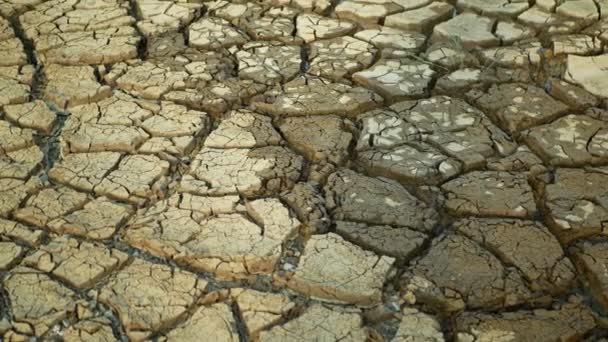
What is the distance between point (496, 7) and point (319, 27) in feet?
2.98

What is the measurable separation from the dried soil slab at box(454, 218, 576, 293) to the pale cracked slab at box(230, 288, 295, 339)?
68 centimetres

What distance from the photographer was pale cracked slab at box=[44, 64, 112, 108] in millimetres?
3158

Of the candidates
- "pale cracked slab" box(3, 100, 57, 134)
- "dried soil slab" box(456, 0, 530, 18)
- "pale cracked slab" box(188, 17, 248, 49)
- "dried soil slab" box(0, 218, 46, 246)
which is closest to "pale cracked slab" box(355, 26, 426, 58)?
"dried soil slab" box(456, 0, 530, 18)

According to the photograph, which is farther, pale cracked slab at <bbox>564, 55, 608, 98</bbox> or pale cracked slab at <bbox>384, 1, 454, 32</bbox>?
pale cracked slab at <bbox>384, 1, 454, 32</bbox>

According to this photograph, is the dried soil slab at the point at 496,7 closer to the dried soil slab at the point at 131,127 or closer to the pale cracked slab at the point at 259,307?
the dried soil slab at the point at 131,127

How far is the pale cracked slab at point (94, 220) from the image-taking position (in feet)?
8.07

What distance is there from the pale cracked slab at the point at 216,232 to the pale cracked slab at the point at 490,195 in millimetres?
584

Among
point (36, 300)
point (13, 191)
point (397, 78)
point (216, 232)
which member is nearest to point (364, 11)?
point (397, 78)

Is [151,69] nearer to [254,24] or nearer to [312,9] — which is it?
[254,24]

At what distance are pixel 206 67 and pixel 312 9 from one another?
2.49 ft

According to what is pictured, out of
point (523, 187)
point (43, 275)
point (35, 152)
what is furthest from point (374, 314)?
point (35, 152)

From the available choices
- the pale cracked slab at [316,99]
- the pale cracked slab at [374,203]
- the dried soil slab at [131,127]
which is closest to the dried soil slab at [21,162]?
the dried soil slab at [131,127]

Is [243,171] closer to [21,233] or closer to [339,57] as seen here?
[21,233]

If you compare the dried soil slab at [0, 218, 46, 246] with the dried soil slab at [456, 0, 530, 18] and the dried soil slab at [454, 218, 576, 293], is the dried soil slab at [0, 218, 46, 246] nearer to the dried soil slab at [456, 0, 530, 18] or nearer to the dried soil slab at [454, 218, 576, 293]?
the dried soil slab at [454, 218, 576, 293]
